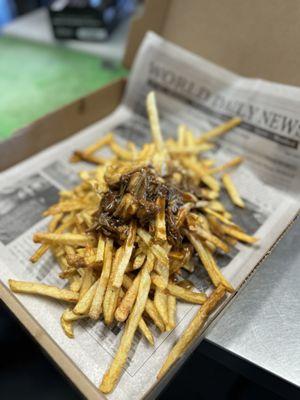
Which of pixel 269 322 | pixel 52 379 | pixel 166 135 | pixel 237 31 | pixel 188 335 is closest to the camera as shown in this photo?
pixel 188 335

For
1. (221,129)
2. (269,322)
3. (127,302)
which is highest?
(221,129)

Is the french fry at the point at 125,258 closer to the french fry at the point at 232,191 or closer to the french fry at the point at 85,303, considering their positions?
the french fry at the point at 85,303

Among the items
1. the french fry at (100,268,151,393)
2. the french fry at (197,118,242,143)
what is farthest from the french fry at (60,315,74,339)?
the french fry at (197,118,242,143)

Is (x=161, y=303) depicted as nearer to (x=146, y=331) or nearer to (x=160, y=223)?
(x=146, y=331)

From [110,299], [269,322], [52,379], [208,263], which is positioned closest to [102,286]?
[110,299]

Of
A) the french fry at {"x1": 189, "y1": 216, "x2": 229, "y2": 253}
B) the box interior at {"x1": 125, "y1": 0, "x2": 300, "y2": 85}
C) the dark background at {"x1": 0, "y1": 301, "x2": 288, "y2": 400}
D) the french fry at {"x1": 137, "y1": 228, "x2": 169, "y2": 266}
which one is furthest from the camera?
the box interior at {"x1": 125, "y1": 0, "x2": 300, "y2": 85}

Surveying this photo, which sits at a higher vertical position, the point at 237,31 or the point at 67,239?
the point at 237,31

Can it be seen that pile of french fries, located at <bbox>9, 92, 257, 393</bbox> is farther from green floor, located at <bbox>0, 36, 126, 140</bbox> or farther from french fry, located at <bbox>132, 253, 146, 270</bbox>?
green floor, located at <bbox>0, 36, 126, 140</bbox>

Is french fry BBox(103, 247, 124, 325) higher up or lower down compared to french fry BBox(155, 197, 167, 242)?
lower down
